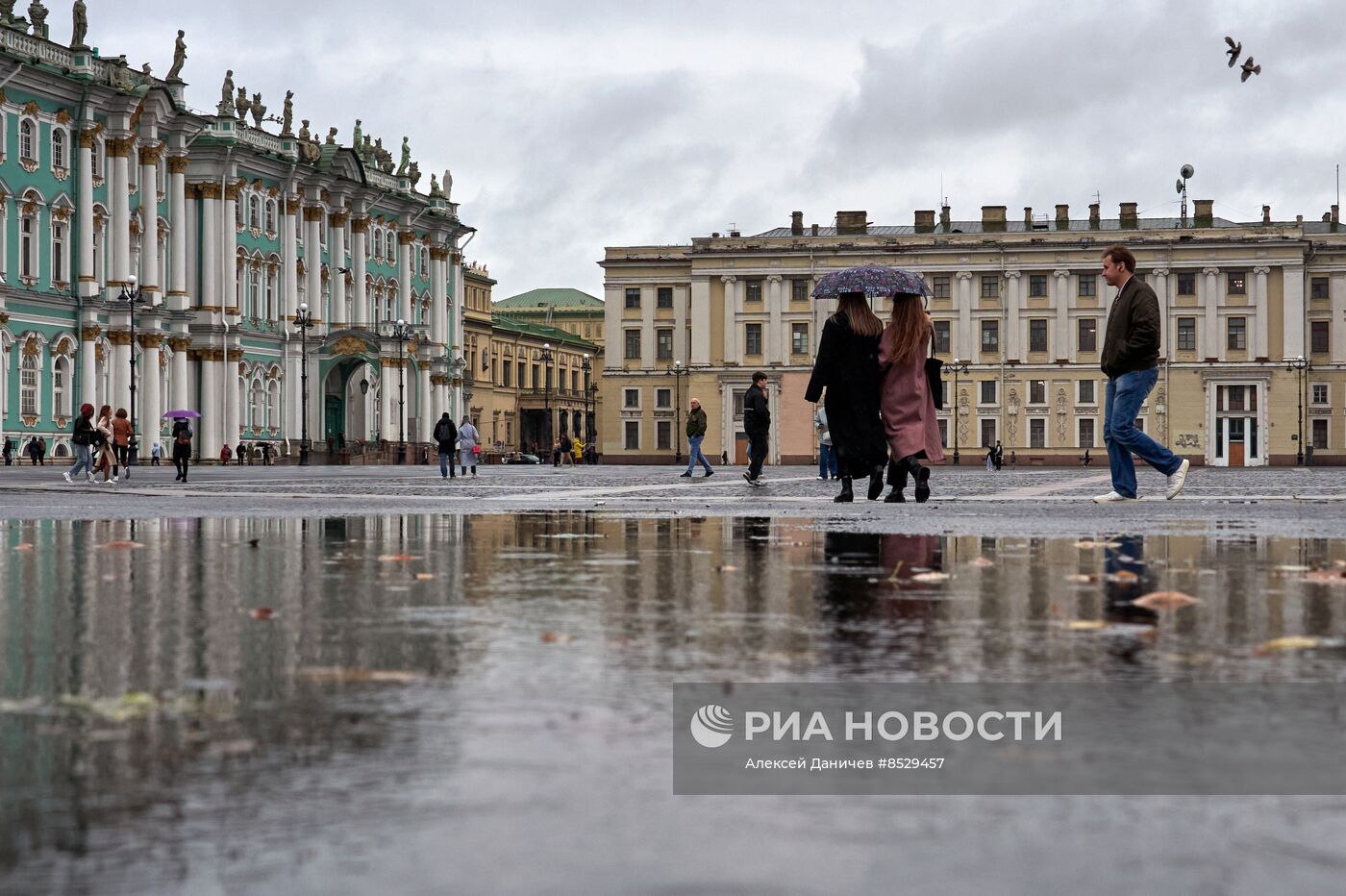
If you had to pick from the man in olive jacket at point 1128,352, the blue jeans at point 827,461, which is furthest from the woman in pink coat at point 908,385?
the blue jeans at point 827,461

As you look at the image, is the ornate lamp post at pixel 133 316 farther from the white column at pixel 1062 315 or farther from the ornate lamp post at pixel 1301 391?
the ornate lamp post at pixel 1301 391

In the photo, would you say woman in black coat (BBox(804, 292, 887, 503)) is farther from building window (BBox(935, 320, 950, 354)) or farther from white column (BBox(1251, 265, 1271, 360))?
white column (BBox(1251, 265, 1271, 360))

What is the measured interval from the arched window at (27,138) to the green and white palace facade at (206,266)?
0.06m

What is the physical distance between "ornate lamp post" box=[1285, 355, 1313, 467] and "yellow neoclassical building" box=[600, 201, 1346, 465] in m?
0.12

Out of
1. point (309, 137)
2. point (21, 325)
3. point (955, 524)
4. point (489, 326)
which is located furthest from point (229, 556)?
point (489, 326)

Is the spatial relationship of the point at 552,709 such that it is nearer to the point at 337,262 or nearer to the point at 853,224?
the point at 337,262

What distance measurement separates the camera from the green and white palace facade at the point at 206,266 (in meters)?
55.8

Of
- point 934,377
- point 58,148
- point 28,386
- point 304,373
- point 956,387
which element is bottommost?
point 934,377

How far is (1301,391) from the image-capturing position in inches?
3848

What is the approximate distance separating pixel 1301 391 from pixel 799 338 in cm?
2947

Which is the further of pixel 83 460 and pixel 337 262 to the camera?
pixel 337 262

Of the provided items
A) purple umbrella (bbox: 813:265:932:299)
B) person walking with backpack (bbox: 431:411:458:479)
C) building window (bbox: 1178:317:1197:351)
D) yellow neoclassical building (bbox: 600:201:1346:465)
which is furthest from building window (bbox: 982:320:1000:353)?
purple umbrella (bbox: 813:265:932:299)

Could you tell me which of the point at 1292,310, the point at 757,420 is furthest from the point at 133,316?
the point at 1292,310

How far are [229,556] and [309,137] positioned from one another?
70576mm
